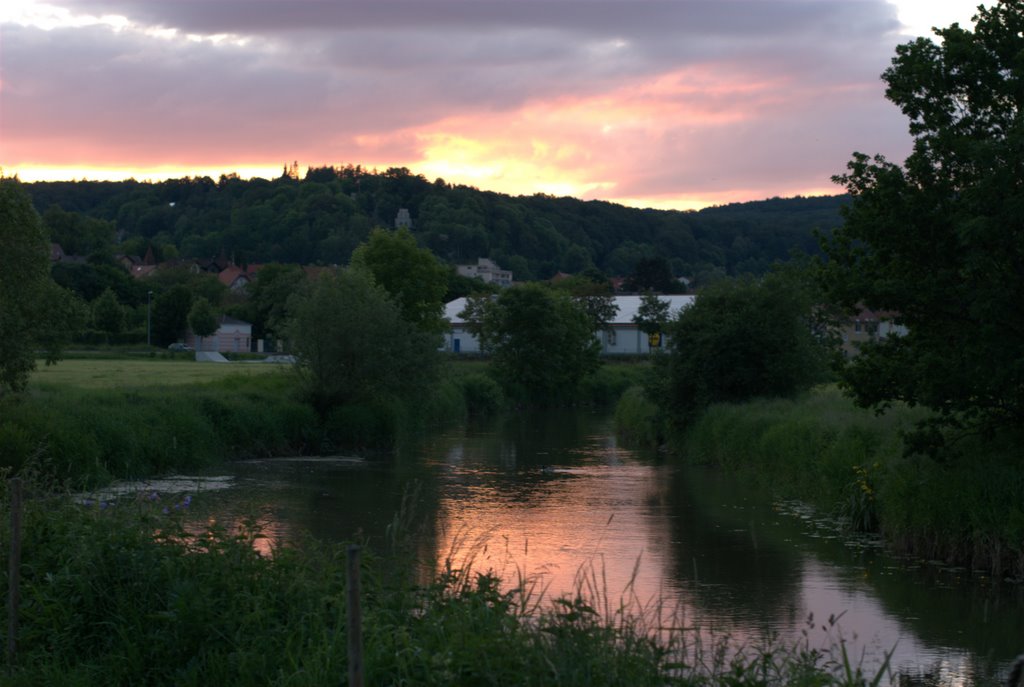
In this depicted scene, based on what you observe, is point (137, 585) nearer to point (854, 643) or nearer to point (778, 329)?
point (854, 643)

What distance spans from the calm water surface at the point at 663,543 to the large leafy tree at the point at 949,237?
8.89ft

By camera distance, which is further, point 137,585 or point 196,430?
point 196,430

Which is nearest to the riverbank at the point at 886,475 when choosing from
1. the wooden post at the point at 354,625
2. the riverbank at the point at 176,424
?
the riverbank at the point at 176,424

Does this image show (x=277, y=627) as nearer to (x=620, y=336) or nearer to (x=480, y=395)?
(x=480, y=395)

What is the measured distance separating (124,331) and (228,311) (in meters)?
23.4

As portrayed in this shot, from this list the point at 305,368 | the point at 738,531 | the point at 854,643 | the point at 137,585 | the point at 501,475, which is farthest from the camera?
the point at 305,368

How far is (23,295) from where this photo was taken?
2659 centimetres

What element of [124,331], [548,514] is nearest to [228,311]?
[124,331]

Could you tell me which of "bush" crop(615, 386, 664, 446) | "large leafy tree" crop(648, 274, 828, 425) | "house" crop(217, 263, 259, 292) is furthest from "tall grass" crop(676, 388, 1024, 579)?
"house" crop(217, 263, 259, 292)

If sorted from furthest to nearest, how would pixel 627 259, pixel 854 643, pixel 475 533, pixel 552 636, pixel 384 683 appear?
pixel 627 259
pixel 475 533
pixel 854 643
pixel 552 636
pixel 384 683

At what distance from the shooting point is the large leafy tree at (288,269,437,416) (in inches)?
1507

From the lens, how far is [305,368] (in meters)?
38.7

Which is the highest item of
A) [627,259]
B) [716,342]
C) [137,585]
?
[627,259]

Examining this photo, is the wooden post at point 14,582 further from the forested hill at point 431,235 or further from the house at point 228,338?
the forested hill at point 431,235
